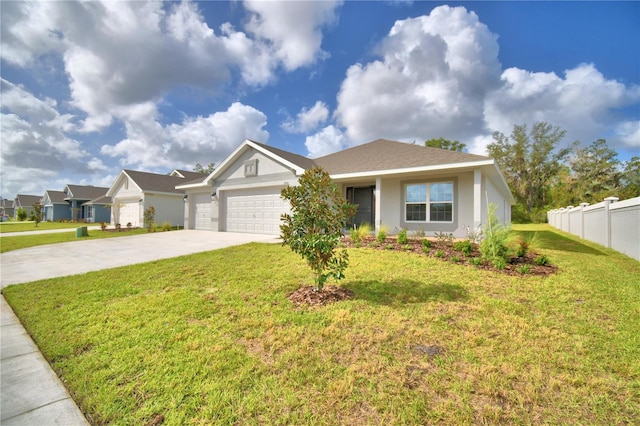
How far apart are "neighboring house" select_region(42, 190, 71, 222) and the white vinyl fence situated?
55.1 meters

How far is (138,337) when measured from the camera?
335 cm

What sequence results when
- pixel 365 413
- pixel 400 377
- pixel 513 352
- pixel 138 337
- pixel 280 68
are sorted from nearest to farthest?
pixel 365 413
pixel 400 377
pixel 513 352
pixel 138 337
pixel 280 68

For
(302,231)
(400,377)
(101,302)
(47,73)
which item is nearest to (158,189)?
(47,73)

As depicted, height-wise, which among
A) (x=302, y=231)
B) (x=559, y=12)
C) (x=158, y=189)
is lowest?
(x=302, y=231)

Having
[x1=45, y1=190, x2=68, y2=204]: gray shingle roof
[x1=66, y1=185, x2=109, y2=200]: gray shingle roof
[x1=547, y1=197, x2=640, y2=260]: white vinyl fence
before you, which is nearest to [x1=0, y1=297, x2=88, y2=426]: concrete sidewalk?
[x1=547, y1=197, x2=640, y2=260]: white vinyl fence

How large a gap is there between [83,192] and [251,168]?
122ft

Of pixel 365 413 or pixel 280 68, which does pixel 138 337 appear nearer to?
pixel 365 413

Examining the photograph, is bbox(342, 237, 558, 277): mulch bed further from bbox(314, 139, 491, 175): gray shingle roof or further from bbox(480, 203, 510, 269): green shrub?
bbox(314, 139, 491, 175): gray shingle roof

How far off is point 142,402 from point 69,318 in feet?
9.45

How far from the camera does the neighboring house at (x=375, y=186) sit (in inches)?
428

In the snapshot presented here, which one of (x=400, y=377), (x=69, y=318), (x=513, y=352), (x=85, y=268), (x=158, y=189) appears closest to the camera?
(x=400, y=377)

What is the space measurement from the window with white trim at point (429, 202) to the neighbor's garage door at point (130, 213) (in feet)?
73.1

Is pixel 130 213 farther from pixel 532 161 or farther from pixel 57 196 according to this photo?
pixel 532 161

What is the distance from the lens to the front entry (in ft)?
44.3
